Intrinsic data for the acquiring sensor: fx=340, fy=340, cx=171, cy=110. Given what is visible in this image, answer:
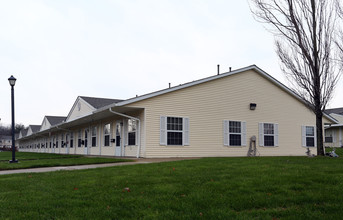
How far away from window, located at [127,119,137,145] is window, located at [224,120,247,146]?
14.9ft

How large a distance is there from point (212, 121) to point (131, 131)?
13.2 ft

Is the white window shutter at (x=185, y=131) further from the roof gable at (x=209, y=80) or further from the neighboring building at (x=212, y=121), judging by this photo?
the roof gable at (x=209, y=80)

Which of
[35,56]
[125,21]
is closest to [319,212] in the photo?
[125,21]

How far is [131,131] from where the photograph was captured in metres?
16.4

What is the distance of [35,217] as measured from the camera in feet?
14.2

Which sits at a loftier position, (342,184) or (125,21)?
(125,21)

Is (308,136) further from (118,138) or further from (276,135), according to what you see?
(118,138)

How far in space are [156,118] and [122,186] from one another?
9.29m

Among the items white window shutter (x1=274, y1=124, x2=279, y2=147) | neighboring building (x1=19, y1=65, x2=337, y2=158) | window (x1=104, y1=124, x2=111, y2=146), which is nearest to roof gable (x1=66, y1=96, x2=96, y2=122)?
neighboring building (x1=19, y1=65, x2=337, y2=158)

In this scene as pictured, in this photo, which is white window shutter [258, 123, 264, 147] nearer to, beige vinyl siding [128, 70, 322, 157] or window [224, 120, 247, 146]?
beige vinyl siding [128, 70, 322, 157]

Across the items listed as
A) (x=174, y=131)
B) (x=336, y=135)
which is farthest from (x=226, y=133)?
(x=336, y=135)

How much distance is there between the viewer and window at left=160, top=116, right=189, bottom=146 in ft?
50.6

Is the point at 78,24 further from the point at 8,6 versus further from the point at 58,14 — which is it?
the point at 8,6

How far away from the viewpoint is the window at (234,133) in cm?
1711
